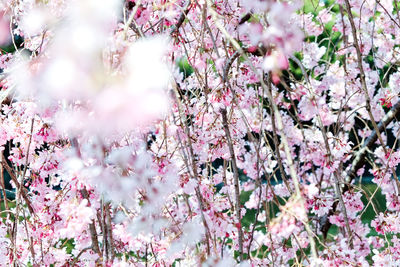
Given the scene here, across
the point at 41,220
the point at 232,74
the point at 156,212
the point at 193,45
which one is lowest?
the point at 156,212

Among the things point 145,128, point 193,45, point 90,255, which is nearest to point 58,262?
point 90,255

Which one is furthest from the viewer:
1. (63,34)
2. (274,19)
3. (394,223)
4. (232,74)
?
(394,223)

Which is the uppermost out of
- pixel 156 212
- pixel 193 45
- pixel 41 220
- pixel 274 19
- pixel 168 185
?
pixel 193 45

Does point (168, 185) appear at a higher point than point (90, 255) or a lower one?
lower

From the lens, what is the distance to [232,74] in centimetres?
192

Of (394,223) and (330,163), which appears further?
(394,223)

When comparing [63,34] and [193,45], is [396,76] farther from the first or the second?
[63,34]

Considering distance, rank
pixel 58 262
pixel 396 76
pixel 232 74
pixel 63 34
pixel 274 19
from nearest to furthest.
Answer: pixel 63 34
pixel 274 19
pixel 232 74
pixel 58 262
pixel 396 76

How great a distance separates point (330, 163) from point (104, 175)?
0.96 m

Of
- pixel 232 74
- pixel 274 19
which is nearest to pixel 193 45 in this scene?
pixel 232 74

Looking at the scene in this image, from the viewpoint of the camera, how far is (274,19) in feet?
3.70

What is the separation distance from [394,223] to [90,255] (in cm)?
116

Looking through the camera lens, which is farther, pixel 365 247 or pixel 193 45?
pixel 365 247

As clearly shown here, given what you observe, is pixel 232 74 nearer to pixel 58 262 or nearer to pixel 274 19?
→ pixel 274 19
